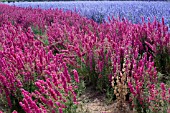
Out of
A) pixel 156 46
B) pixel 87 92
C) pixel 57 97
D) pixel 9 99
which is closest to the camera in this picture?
pixel 57 97

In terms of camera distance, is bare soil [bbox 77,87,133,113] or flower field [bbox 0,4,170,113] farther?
bare soil [bbox 77,87,133,113]

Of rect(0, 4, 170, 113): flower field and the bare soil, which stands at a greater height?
rect(0, 4, 170, 113): flower field

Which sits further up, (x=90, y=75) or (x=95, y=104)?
(x=90, y=75)

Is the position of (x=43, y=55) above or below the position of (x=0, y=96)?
above

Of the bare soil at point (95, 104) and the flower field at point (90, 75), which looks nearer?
the flower field at point (90, 75)

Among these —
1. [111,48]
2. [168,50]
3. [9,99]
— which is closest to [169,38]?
[168,50]

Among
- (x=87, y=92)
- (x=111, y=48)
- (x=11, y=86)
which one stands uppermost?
(x=111, y=48)

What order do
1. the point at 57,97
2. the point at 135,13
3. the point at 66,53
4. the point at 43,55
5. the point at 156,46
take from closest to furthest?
1. the point at 57,97
2. the point at 43,55
3. the point at 156,46
4. the point at 66,53
5. the point at 135,13

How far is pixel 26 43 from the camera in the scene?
411 cm

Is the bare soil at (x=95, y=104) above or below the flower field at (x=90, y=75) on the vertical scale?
below

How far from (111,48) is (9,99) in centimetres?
140

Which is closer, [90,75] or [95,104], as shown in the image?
[95,104]

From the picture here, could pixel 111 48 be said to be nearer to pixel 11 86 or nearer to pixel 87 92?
pixel 87 92

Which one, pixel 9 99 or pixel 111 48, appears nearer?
pixel 9 99
